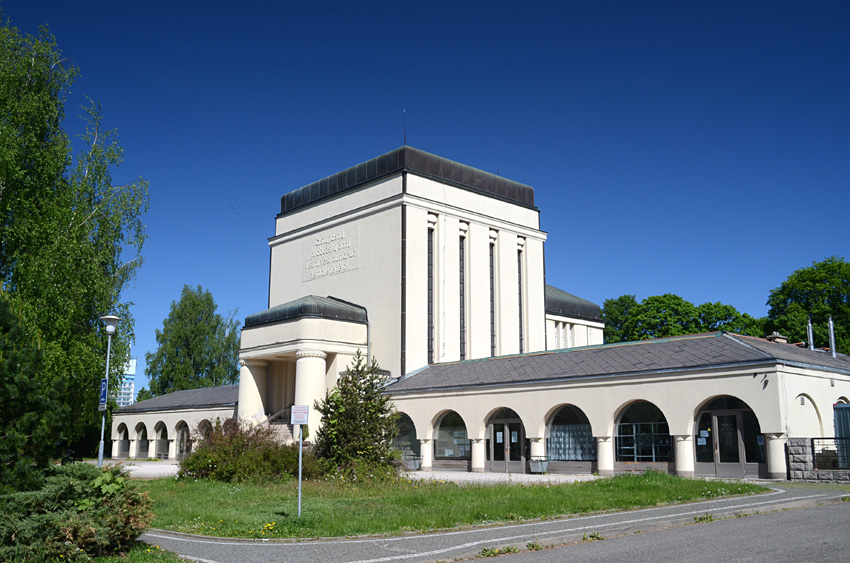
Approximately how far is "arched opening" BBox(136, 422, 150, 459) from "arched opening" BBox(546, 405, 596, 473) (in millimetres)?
34817

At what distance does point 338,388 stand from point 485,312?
20640 mm

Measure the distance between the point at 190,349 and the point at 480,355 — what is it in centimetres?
3626

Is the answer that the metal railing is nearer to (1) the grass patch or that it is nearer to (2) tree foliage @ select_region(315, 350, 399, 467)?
(1) the grass patch

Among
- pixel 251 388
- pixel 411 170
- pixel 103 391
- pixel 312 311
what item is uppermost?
pixel 411 170

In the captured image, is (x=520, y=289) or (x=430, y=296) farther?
(x=520, y=289)

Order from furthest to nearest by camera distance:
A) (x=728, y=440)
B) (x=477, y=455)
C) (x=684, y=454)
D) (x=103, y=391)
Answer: (x=477, y=455) < (x=684, y=454) < (x=728, y=440) < (x=103, y=391)

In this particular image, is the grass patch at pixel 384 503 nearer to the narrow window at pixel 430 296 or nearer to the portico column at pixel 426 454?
the portico column at pixel 426 454

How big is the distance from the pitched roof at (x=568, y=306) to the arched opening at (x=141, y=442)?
3019 centimetres

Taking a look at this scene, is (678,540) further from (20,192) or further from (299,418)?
(20,192)

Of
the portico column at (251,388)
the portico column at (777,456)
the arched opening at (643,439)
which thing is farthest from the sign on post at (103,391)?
the portico column at (777,456)

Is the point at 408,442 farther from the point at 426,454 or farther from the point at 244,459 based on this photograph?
the point at 244,459

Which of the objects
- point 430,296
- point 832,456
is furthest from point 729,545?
point 430,296

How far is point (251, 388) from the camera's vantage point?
138 ft

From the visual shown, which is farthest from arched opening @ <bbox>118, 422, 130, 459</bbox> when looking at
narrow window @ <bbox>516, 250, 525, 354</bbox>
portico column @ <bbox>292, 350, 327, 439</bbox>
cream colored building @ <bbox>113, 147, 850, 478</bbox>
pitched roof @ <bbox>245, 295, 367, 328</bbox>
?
narrow window @ <bbox>516, 250, 525, 354</bbox>
